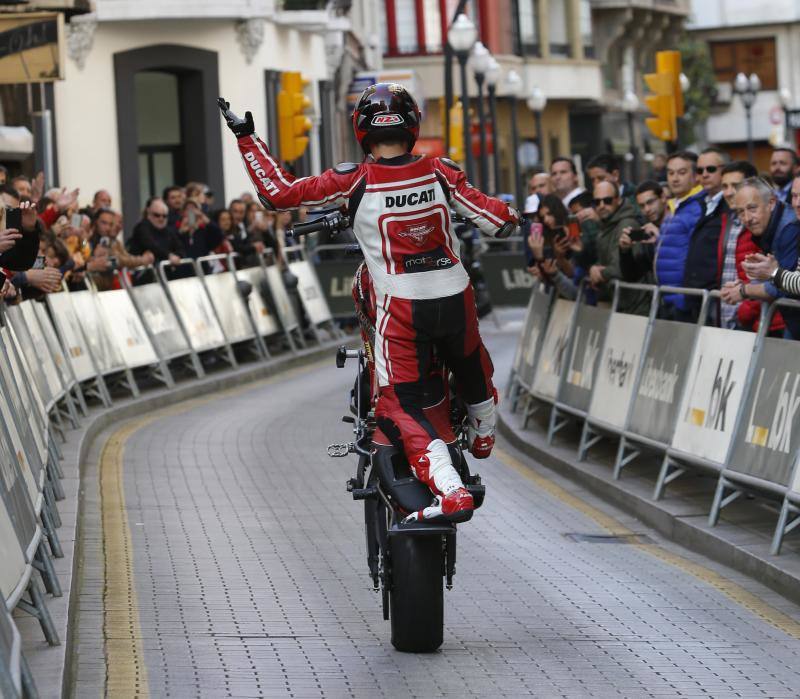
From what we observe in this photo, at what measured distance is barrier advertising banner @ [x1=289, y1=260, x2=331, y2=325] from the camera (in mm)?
26859

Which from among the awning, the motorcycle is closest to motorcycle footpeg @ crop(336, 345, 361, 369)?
the motorcycle

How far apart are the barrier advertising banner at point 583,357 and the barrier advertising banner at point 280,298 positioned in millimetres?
10922

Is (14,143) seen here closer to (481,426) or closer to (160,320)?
(160,320)

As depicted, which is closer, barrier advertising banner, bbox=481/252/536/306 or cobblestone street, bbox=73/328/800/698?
cobblestone street, bbox=73/328/800/698

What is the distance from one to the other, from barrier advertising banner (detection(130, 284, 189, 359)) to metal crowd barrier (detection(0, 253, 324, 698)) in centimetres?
1

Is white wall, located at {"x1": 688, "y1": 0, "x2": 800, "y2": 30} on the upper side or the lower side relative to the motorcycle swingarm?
upper

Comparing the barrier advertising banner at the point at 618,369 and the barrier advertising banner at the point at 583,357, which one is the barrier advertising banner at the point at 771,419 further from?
the barrier advertising banner at the point at 583,357

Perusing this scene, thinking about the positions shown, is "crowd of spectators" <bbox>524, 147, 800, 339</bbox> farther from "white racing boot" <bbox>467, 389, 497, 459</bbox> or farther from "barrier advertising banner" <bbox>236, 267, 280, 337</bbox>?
"barrier advertising banner" <bbox>236, 267, 280, 337</bbox>

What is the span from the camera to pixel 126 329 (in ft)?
65.0

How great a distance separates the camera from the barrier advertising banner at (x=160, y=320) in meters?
20.5

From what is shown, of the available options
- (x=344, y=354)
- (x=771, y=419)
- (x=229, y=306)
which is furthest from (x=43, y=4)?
(x=344, y=354)

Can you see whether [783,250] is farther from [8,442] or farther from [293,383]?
[293,383]

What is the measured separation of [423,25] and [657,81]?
134ft

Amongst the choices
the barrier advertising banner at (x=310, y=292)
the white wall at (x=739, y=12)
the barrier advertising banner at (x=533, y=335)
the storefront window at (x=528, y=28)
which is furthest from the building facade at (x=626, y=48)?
the barrier advertising banner at (x=533, y=335)
